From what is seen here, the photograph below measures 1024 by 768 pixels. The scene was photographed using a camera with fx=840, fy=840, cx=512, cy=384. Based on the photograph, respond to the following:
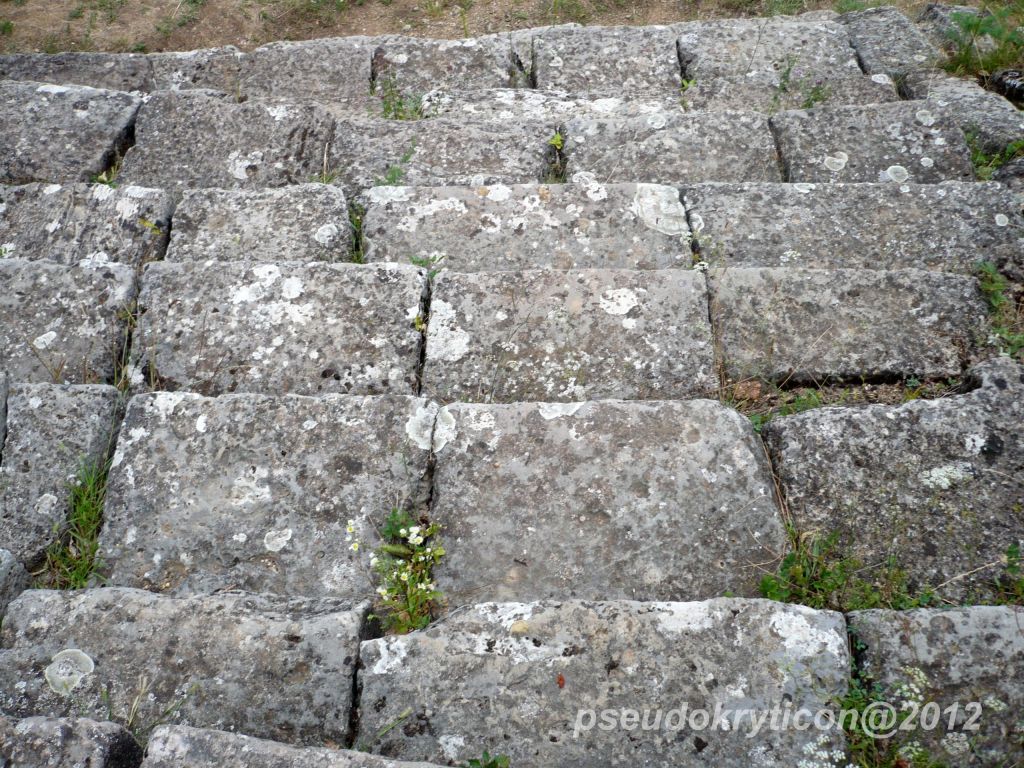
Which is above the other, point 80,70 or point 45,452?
point 80,70

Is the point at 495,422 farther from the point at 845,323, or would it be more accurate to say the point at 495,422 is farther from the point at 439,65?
the point at 439,65

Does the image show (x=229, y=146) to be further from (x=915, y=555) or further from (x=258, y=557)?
(x=915, y=555)

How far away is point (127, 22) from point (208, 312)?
3862 mm

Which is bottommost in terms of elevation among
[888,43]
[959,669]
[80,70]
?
[959,669]

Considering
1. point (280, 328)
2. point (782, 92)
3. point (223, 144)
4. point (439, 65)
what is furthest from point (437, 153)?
point (782, 92)

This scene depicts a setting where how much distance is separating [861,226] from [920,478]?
1.17 meters

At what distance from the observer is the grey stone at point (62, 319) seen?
2617 millimetres

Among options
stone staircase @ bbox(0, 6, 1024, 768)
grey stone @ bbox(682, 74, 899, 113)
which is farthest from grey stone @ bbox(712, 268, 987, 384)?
grey stone @ bbox(682, 74, 899, 113)

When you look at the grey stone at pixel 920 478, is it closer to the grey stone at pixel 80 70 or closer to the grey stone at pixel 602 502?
the grey stone at pixel 602 502

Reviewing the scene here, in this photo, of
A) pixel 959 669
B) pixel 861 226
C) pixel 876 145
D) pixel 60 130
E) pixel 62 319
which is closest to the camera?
pixel 959 669

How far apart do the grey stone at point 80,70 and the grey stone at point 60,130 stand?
1.64ft

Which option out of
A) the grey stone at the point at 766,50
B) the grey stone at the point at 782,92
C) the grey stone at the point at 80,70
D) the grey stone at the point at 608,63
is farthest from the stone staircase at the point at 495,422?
the grey stone at the point at 80,70

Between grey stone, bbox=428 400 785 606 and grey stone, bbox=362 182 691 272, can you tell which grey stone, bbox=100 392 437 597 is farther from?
grey stone, bbox=362 182 691 272

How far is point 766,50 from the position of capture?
428 cm
